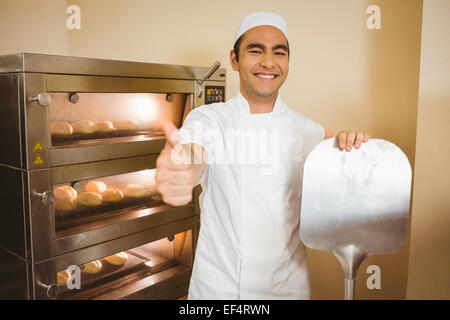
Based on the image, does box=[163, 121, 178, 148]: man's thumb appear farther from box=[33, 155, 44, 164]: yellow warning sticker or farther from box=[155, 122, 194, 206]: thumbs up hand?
box=[33, 155, 44, 164]: yellow warning sticker

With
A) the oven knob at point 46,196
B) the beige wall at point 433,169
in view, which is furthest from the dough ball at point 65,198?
the beige wall at point 433,169

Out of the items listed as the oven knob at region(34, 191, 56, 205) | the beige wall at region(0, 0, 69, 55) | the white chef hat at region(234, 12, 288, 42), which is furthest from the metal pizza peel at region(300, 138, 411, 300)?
the beige wall at region(0, 0, 69, 55)

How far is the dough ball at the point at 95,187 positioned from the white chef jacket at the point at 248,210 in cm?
58

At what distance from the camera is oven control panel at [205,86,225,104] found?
194 centimetres

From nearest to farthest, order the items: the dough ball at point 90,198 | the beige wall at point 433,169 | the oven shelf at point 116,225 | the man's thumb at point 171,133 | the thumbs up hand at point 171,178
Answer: the man's thumb at point 171,133 < the thumbs up hand at point 171,178 < the beige wall at point 433,169 < the oven shelf at point 116,225 < the dough ball at point 90,198

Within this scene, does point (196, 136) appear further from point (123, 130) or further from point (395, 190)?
point (123, 130)

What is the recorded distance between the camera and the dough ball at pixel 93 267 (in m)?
1.64

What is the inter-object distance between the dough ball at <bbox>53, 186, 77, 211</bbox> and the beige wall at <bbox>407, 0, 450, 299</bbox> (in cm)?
137

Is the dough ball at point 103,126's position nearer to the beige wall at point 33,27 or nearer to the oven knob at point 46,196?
the oven knob at point 46,196

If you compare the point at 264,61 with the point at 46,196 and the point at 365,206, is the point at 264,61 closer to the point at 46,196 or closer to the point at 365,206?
the point at 365,206

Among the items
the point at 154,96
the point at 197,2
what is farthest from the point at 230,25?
the point at 154,96

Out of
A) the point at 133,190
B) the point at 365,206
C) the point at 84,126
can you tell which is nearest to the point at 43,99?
the point at 84,126

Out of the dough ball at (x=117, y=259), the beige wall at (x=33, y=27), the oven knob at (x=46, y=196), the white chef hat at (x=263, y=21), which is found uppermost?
the beige wall at (x=33, y=27)

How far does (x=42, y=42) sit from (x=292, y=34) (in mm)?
1790
